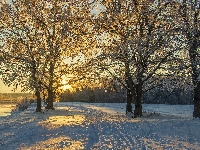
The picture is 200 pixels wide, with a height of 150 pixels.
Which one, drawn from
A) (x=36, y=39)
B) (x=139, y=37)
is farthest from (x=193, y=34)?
(x=36, y=39)

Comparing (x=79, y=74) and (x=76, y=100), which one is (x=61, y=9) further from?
(x=76, y=100)

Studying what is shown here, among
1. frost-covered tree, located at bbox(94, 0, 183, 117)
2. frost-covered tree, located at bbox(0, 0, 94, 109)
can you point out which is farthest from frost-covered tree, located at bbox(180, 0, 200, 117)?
frost-covered tree, located at bbox(0, 0, 94, 109)

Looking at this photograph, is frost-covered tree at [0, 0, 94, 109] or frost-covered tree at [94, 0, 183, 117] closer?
frost-covered tree at [94, 0, 183, 117]

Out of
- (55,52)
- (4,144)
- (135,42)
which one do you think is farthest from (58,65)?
(4,144)

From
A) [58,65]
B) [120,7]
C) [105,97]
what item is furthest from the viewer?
[105,97]

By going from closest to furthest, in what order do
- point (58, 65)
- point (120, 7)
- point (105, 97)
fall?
point (120, 7), point (58, 65), point (105, 97)

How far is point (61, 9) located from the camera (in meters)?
33.0

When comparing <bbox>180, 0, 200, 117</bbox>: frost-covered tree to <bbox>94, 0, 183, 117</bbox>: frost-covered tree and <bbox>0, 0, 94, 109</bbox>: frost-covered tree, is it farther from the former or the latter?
<bbox>0, 0, 94, 109</bbox>: frost-covered tree

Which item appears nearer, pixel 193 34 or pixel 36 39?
pixel 193 34

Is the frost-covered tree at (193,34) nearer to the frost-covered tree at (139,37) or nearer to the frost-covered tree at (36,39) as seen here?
the frost-covered tree at (139,37)

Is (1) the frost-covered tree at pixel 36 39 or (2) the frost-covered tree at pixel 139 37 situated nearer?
(2) the frost-covered tree at pixel 139 37

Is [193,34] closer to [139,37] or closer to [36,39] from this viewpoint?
[139,37]

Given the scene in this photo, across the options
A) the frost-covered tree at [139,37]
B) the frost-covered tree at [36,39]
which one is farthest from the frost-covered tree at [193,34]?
the frost-covered tree at [36,39]

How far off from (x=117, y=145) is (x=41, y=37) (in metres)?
24.5
